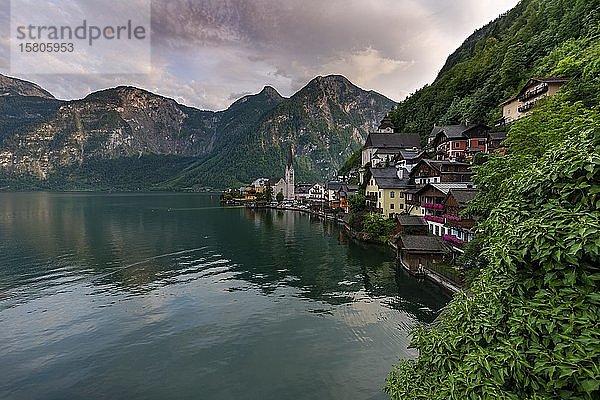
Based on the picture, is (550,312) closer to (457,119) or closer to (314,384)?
(314,384)

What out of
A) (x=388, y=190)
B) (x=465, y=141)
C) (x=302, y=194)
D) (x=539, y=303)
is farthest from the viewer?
(x=302, y=194)

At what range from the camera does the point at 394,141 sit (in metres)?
87.9

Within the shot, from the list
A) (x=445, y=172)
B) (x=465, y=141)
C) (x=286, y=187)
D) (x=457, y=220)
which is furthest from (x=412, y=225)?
(x=286, y=187)

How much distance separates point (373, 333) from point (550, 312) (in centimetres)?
1936

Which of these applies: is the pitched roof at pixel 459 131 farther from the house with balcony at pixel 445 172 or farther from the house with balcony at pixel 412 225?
the house with balcony at pixel 412 225

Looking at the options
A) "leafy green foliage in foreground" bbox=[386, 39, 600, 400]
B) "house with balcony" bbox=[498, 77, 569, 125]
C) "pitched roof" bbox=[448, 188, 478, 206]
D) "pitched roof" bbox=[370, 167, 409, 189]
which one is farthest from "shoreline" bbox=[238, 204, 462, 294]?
"house with balcony" bbox=[498, 77, 569, 125]

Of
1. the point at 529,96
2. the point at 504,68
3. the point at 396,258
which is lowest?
the point at 396,258

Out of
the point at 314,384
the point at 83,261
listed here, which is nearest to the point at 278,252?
the point at 83,261

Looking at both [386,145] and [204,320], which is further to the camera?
[386,145]

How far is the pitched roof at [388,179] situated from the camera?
181ft

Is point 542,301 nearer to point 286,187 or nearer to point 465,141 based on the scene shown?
point 465,141

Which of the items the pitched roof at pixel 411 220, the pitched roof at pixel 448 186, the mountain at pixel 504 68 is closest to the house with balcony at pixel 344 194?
the mountain at pixel 504 68

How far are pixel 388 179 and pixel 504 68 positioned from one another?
3969 cm

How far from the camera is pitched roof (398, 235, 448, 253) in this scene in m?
35.1
